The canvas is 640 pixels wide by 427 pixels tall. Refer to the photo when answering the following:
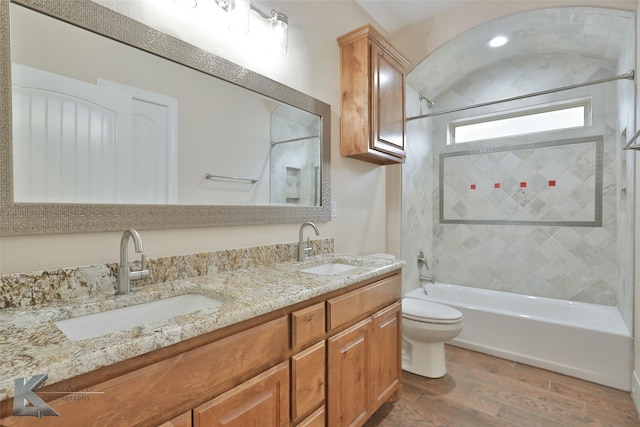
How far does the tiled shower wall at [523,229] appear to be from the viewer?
110 inches

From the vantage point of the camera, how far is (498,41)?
284cm

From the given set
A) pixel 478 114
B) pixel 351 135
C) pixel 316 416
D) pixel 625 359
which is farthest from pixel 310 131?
pixel 625 359

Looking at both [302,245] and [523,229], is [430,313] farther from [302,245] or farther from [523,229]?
[523,229]

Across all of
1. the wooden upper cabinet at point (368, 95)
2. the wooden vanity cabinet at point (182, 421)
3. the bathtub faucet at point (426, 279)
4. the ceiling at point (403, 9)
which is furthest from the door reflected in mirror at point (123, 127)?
the bathtub faucet at point (426, 279)

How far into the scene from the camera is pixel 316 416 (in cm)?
123

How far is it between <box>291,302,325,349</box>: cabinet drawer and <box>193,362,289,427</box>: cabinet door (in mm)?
97

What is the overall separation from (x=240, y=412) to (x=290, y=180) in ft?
4.07

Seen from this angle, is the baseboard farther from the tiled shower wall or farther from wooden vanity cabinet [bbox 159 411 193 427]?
wooden vanity cabinet [bbox 159 411 193 427]

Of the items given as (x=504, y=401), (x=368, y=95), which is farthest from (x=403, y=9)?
(x=504, y=401)

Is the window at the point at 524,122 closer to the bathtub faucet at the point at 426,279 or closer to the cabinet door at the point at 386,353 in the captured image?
the bathtub faucet at the point at 426,279

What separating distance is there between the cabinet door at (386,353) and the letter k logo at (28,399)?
1.34m

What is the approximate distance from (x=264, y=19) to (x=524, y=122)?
2922 millimetres

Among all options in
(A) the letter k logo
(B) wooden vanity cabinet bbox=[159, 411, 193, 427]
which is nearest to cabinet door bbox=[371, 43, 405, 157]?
(B) wooden vanity cabinet bbox=[159, 411, 193, 427]

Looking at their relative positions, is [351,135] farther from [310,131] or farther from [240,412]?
[240,412]
